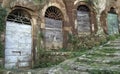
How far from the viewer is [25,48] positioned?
12352 millimetres

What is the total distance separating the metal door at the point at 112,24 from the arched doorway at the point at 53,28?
465cm

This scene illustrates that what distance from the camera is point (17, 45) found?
11977mm

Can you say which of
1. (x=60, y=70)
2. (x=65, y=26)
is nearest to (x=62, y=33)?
(x=65, y=26)

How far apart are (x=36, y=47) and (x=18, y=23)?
1603 millimetres

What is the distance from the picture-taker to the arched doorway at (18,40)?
11.6m

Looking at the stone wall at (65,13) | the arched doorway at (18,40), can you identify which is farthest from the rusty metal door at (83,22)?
the arched doorway at (18,40)

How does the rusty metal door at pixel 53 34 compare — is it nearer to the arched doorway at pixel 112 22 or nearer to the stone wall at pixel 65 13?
the stone wall at pixel 65 13

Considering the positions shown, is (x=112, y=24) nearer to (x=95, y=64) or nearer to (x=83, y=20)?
(x=83, y=20)

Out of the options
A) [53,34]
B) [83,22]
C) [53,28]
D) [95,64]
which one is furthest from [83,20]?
[95,64]

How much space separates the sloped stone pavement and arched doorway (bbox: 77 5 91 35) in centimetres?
527

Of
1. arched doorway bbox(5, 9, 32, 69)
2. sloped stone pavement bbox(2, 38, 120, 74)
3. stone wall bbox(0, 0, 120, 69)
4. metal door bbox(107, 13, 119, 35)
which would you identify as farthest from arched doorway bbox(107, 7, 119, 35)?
sloped stone pavement bbox(2, 38, 120, 74)

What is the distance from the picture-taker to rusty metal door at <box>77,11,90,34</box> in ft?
50.4

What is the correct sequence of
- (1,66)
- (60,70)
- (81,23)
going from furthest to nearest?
1. (81,23)
2. (1,66)
3. (60,70)

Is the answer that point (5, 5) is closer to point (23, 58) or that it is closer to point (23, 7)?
point (23, 7)
